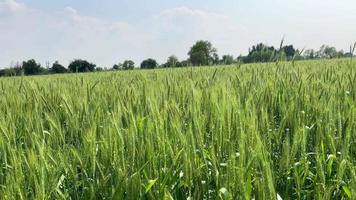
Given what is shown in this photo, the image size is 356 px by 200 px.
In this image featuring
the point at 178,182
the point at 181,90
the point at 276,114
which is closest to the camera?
the point at 178,182

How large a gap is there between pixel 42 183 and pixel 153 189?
0.79ft

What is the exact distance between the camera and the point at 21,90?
2729 millimetres

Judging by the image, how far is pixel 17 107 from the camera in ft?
6.33

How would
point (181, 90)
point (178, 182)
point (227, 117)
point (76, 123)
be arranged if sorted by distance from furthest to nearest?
point (181, 90), point (76, 123), point (227, 117), point (178, 182)

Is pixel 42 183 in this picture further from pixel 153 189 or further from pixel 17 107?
pixel 17 107

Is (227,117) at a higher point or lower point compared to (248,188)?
higher

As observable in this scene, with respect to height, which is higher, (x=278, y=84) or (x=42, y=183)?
(x=278, y=84)

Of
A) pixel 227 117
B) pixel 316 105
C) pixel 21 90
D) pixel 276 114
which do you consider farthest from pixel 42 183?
pixel 21 90

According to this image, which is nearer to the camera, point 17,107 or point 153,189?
point 153,189

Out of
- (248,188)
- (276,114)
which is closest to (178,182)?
(248,188)

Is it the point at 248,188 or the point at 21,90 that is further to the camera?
the point at 21,90

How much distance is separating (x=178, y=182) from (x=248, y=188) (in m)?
0.19

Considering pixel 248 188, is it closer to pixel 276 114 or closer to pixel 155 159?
pixel 155 159

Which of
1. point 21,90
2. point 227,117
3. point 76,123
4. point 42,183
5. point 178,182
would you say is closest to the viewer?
point 42,183
